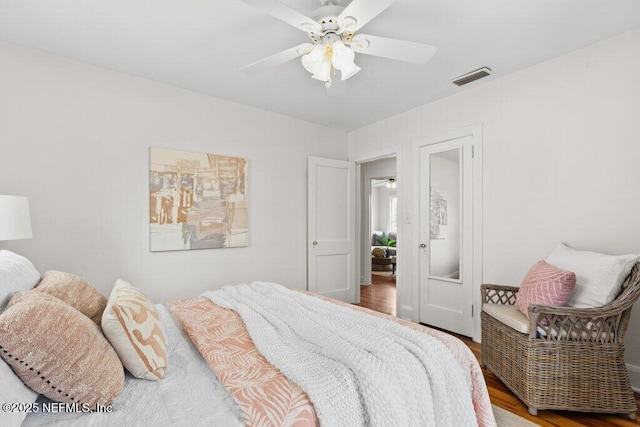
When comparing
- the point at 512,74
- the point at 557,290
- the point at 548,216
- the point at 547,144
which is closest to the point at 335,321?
the point at 557,290

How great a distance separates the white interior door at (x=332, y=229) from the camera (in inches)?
168

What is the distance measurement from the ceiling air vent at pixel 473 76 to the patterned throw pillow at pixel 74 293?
324 centimetres

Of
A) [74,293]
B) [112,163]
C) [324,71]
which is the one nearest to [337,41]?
[324,71]

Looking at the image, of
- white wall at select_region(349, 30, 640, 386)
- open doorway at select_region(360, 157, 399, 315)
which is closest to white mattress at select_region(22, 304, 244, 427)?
white wall at select_region(349, 30, 640, 386)

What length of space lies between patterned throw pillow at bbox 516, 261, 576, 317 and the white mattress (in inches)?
79.3

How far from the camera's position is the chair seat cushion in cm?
204

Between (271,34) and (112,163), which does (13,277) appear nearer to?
(112,163)

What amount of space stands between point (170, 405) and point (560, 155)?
3094 millimetres

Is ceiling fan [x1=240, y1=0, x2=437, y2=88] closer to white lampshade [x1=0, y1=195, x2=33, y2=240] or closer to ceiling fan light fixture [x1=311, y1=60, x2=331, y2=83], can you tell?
ceiling fan light fixture [x1=311, y1=60, x2=331, y2=83]

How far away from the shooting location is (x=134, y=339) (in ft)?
4.01

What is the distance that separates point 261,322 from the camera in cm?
164

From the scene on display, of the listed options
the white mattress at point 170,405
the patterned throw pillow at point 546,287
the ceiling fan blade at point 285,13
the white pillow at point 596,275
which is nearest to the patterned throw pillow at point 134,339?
the white mattress at point 170,405

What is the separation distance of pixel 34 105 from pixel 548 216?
426 cm

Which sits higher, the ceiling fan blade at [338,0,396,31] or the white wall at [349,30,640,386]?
the ceiling fan blade at [338,0,396,31]
